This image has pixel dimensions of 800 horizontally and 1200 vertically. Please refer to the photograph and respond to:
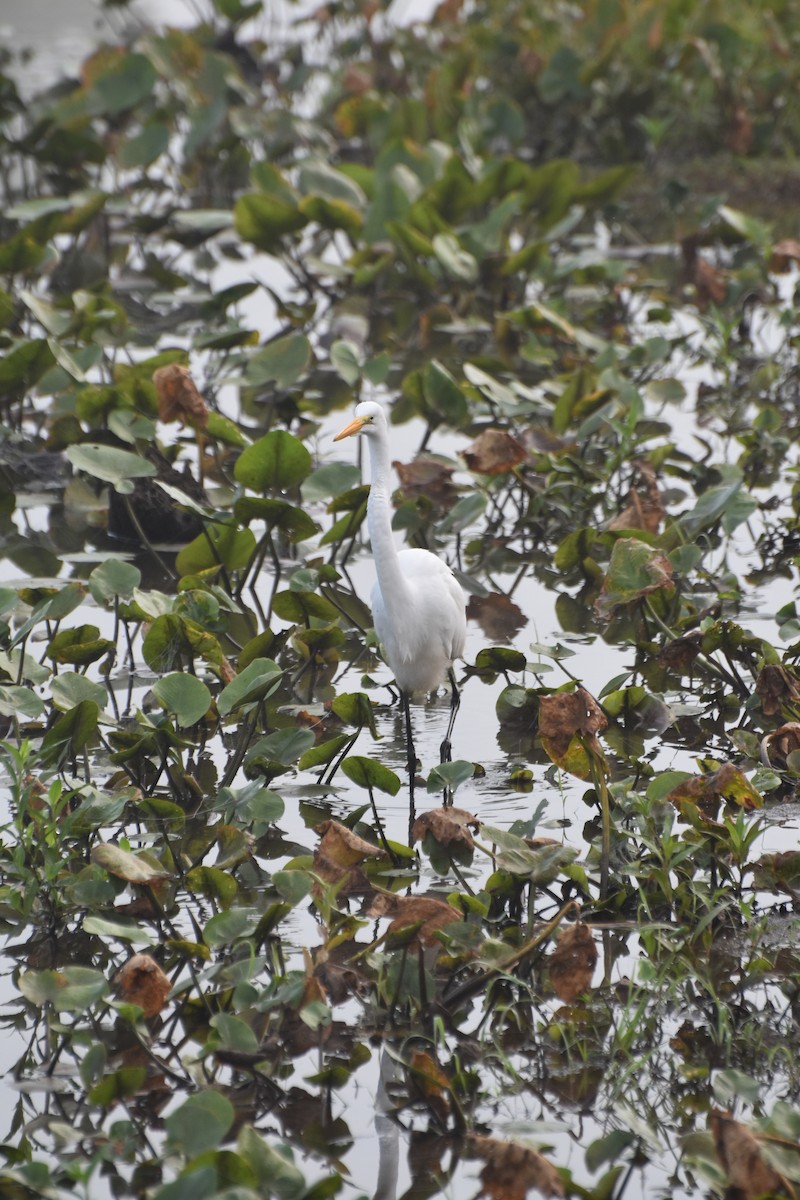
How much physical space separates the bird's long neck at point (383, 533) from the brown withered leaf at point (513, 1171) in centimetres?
158

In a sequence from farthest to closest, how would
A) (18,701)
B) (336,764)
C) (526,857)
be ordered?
(336,764), (18,701), (526,857)

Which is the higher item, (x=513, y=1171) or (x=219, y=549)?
(x=219, y=549)

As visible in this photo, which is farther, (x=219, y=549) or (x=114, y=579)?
(x=219, y=549)

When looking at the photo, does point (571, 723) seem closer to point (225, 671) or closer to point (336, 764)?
point (336, 764)

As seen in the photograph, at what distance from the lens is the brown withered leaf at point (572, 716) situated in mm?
2920

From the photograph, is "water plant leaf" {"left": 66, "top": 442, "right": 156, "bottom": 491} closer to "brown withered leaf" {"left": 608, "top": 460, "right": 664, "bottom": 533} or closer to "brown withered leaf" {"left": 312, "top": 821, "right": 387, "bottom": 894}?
Result: "brown withered leaf" {"left": 608, "top": 460, "right": 664, "bottom": 533}

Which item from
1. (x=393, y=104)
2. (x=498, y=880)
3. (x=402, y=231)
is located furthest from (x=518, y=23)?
(x=498, y=880)

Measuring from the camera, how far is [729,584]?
4586 mm

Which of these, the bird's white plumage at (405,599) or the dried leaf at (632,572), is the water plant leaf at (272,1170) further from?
the dried leaf at (632,572)

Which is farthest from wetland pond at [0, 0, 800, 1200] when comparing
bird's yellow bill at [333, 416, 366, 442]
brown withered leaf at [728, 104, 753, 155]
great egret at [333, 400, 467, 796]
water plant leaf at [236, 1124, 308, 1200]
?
brown withered leaf at [728, 104, 753, 155]

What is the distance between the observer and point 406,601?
11.7 feet

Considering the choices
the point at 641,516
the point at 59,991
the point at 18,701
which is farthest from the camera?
the point at 641,516

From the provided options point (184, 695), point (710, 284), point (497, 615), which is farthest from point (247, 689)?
point (710, 284)

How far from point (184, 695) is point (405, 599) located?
2.00 feet
